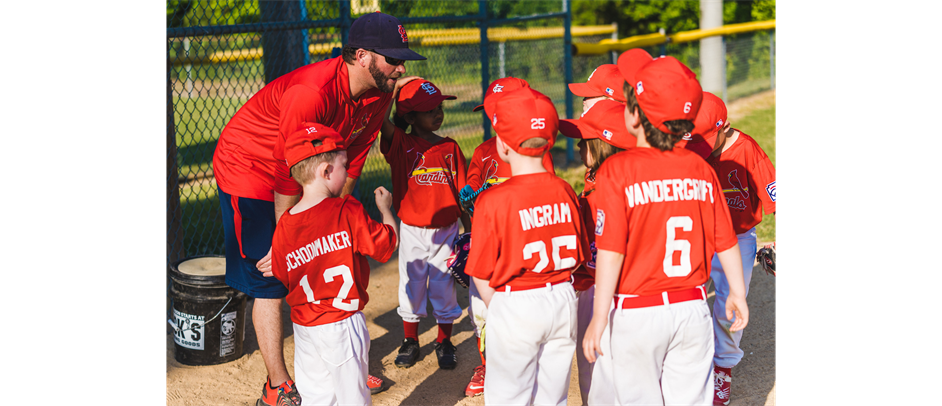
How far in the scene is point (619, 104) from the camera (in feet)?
10.3

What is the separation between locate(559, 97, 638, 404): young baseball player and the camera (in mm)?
2990

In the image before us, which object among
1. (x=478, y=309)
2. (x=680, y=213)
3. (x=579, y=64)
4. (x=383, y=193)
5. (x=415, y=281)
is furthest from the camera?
(x=579, y=64)

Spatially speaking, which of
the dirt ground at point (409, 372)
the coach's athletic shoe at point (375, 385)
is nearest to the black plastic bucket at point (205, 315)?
the dirt ground at point (409, 372)

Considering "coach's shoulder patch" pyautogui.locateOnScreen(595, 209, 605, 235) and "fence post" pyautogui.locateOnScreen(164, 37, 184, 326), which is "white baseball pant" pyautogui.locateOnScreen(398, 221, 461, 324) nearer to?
"coach's shoulder patch" pyautogui.locateOnScreen(595, 209, 605, 235)

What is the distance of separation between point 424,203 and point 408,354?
3.19 ft

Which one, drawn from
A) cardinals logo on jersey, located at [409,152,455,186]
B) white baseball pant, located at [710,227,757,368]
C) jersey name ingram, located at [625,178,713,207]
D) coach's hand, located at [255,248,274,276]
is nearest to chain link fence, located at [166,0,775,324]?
cardinals logo on jersey, located at [409,152,455,186]

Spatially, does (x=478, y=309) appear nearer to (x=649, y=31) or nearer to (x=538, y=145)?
(x=538, y=145)

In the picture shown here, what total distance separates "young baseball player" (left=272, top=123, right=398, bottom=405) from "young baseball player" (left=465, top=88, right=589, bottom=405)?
533 mm

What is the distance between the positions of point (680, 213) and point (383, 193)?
132 centimetres

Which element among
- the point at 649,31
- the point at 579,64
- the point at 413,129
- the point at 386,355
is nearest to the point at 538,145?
the point at 413,129

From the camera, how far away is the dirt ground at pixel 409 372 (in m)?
3.81

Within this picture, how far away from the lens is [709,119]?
316cm

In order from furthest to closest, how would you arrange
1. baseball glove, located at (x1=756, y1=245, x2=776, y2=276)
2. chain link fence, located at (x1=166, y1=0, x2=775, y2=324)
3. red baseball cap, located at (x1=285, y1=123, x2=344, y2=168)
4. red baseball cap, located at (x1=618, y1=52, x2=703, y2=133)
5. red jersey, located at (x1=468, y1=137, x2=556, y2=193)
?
chain link fence, located at (x1=166, y1=0, x2=775, y2=324) < baseball glove, located at (x1=756, y1=245, x2=776, y2=276) < red jersey, located at (x1=468, y1=137, x2=556, y2=193) < red baseball cap, located at (x1=285, y1=123, x2=344, y2=168) < red baseball cap, located at (x1=618, y1=52, x2=703, y2=133)

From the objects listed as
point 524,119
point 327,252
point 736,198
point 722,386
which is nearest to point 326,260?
point 327,252
